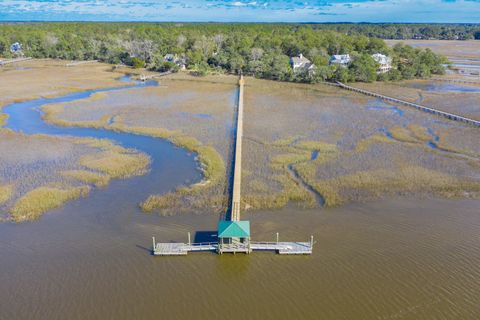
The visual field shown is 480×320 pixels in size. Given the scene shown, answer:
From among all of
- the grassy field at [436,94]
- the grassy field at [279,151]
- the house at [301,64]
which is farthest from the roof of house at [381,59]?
the grassy field at [279,151]

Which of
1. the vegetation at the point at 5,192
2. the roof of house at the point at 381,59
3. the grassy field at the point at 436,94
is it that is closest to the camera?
the vegetation at the point at 5,192

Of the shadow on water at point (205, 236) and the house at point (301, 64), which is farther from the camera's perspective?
the house at point (301, 64)

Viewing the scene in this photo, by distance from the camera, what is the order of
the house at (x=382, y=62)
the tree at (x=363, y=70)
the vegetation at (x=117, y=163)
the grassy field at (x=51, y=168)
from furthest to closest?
the house at (x=382, y=62) < the tree at (x=363, y=70) < the vegetation at (x=117, y=163) < the grassy field at (x=51, y=168)

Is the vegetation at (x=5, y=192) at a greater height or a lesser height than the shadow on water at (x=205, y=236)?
greater

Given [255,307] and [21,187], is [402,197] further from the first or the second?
[21,187]

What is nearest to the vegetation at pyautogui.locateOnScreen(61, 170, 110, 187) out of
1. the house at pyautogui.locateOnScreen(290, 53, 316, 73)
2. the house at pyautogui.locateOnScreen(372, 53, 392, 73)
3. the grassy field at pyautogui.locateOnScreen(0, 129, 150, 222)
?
the grassy field at pyautogui.locateOnScreen(0, 129, 150, 222)

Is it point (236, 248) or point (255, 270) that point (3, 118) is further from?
point (255, 270)

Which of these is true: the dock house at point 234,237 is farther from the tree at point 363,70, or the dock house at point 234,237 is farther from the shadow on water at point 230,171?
the tree at point 363,70

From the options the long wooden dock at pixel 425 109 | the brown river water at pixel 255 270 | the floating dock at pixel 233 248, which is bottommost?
the brown river water at pixel 255 270
